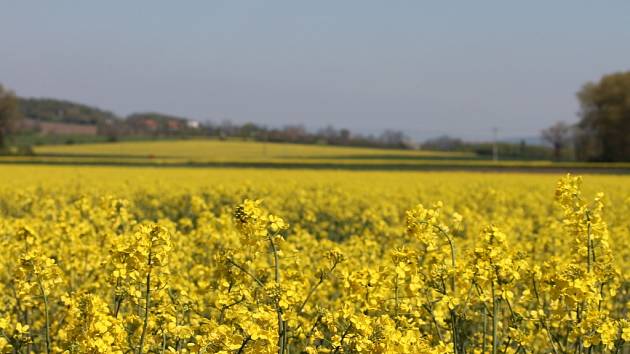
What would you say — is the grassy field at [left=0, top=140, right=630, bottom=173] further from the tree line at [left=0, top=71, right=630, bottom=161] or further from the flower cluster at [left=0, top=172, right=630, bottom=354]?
the flower cluster at [left=0, top=172, right=630, bottom=354]

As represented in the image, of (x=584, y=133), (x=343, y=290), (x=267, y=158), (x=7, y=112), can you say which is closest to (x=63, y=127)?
(x=7, y=112)

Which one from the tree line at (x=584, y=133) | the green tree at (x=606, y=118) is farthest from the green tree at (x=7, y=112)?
the green tree at (x=606, y=118)

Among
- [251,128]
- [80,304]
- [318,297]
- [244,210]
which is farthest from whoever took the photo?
[251,128]

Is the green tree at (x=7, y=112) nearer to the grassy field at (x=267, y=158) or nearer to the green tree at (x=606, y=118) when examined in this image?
the grassy field at (x=267, y=158)

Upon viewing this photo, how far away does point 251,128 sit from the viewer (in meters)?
140

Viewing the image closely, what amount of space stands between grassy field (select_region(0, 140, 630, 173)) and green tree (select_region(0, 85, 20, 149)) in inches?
194

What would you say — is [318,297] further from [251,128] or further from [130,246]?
[251,128]

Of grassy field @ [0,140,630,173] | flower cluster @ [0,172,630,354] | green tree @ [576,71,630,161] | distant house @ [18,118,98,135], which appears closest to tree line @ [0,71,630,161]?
green tree @ [576,71,630,161]

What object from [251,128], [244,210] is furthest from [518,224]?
[251,128]

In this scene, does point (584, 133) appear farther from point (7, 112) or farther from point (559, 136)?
point (7, 112)

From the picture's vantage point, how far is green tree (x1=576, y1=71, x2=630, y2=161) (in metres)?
71.2

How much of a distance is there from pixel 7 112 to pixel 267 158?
4017 centimetres

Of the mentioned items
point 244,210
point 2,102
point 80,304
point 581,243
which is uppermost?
point 2,102

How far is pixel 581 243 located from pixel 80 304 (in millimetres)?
3498
